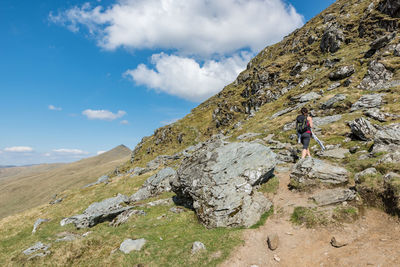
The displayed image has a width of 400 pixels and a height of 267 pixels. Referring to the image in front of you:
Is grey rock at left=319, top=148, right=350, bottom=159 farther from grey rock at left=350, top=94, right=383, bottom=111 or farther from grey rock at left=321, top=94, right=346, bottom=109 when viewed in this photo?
grey rock at left=321, top=94, right=346, bottom=109

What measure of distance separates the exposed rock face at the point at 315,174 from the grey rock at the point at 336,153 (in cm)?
600

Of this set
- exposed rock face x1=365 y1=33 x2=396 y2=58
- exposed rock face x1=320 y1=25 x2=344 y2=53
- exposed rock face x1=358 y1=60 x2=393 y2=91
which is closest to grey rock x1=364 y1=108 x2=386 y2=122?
exposed rock face x1=358 y1=60 x2=393 y2=91

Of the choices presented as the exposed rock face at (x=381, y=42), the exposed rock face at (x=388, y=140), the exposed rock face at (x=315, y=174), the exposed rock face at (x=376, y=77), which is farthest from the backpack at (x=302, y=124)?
the exposed rock face at (x=381, y=42)

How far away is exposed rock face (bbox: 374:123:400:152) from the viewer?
16.9 meters

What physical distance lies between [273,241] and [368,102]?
123 ft

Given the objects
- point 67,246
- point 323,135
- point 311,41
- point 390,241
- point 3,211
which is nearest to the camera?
point 390,241

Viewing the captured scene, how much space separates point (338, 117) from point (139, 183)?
43442mm

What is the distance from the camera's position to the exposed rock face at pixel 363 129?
855 inches

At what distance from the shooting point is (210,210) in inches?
618

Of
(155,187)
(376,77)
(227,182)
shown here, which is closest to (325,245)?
(227,182)

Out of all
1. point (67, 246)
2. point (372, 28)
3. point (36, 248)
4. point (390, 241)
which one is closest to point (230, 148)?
point (390, 241)

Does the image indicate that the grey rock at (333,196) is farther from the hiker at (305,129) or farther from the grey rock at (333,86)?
the grey rock at (333,86)

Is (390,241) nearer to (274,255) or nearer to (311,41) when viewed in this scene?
(274,255)

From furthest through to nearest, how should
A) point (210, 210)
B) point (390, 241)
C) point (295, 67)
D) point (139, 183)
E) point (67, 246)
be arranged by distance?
point (295, 67) < point (139, 183) < point (210, 210) < point (67, 246) < point (390, 241)
